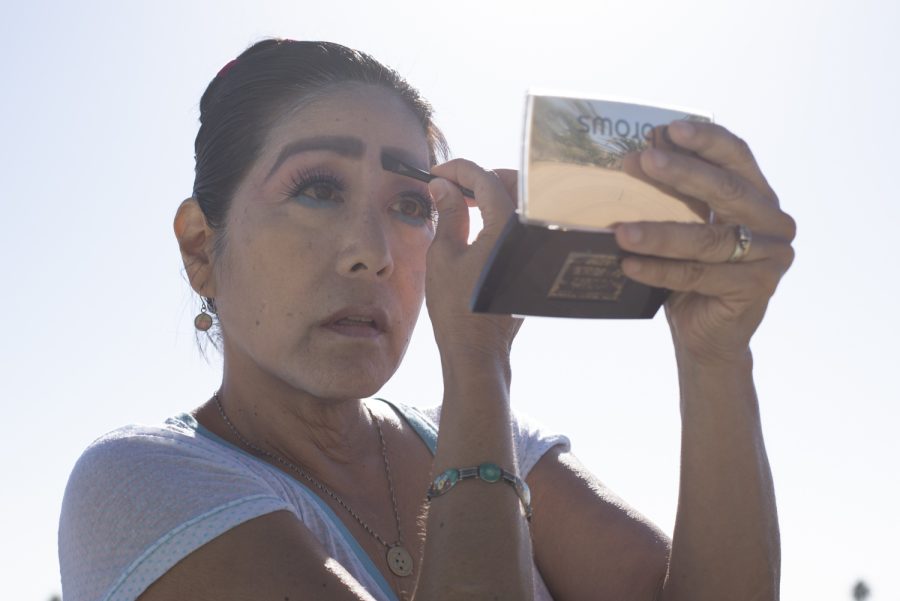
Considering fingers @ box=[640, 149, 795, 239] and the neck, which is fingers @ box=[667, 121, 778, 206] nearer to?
fingers @ box=[640, 149, 795, 239]

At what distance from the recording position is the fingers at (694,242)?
5.15 ft

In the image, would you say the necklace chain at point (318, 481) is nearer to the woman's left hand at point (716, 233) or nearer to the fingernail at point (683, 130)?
the woman's left hand at point (716, 233)

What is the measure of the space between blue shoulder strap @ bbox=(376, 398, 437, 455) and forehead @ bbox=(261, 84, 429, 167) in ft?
2.33

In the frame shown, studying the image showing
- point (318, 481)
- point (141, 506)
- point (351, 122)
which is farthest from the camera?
point (351, 122)

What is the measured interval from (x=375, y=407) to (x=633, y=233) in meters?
1.42

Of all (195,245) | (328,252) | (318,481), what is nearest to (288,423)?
(318,481)

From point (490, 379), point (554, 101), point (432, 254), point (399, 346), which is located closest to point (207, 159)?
point (399, 346)

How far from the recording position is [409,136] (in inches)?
103

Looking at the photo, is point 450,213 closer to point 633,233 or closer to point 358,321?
point 358,321

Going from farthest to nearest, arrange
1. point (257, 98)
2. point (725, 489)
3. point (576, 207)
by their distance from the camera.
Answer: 1. point (257, 98)
2. point (725, 489)
3. point (576, 207)

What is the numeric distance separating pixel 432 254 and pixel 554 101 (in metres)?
0.63

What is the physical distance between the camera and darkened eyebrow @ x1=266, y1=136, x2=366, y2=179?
248 centimetres

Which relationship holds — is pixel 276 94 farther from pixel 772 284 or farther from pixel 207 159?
pixel 772 284

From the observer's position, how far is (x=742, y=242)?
1.71 metres
